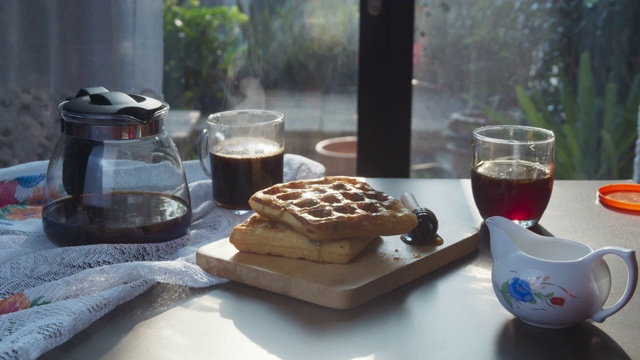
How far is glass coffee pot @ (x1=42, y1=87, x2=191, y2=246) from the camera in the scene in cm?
123

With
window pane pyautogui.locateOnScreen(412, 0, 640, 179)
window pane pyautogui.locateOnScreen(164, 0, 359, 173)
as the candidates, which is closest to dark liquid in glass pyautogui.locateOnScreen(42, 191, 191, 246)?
window pane pyautogui.locateOnScreen(164, 0, 359, 173)

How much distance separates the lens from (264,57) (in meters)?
2.43

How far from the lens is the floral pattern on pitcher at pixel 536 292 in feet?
3.23

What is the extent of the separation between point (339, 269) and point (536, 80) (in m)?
1.64

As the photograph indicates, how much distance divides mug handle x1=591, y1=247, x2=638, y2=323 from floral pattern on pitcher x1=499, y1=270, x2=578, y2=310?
0.05 metres

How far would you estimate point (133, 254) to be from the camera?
1.23 meters

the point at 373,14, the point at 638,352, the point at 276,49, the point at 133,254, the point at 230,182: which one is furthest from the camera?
the point at 276,49

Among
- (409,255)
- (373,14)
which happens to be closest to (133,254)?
(409,255)

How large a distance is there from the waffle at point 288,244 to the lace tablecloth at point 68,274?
7 centimetres

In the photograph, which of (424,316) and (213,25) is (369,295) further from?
(213,25)

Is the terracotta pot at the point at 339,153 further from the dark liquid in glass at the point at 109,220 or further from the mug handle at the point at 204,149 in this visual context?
the dark liquid in glass at the point at 109,220

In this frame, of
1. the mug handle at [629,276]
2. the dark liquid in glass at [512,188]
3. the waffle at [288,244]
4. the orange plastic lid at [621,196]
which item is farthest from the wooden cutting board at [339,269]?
the orange plastic lid at [621,196]

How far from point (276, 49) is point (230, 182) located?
1.05 meters

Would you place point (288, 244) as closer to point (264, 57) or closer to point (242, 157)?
point (242, 157)
